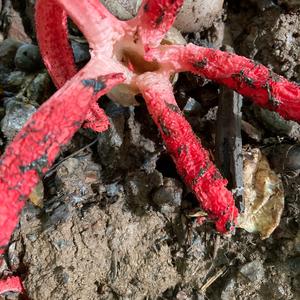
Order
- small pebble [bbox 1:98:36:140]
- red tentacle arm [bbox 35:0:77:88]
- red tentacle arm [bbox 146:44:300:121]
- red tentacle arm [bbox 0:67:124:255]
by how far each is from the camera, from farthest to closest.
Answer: small pebble [bbox 1:98:36:140] → red tentacle arm [bbox 35:0:77:88] → red tentacle arm [bbox 146:44:300:121] → red tentacle arm [bbox 0:67:124:255]

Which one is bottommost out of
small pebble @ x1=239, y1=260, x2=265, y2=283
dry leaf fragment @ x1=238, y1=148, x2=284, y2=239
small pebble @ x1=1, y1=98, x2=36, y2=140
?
small pebble @ x1=239, y1=260, x2=265, y2=283

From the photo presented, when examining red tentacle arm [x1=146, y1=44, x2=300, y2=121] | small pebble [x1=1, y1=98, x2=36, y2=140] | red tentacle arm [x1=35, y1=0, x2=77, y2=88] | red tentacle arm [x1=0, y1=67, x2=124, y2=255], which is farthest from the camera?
small pebble [x1=1, y1=98, x2=36, y2=140]

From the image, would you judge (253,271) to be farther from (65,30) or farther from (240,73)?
(65,30)

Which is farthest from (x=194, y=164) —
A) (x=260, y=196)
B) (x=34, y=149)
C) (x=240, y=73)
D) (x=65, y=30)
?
(x=65, y=30)

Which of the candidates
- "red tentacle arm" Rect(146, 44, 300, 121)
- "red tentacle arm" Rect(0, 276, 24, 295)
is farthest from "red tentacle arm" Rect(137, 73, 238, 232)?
"red tentacle arm" Rect(0, 276, 24, 295)

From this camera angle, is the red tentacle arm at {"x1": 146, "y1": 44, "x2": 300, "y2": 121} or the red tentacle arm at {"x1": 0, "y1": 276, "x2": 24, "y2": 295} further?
the red tentacle arm at {"x1": 0, "y1": 276, "x2": 24, "y2": 295}

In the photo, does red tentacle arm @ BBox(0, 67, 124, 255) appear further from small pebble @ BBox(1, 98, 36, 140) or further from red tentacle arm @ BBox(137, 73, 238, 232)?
small pebble @ BBox(1, 98, 36, 140)

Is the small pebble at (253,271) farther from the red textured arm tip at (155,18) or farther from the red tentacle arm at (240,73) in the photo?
the red textured arm tip at (155,18)

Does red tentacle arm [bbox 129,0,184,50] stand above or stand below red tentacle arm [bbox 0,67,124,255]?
above
